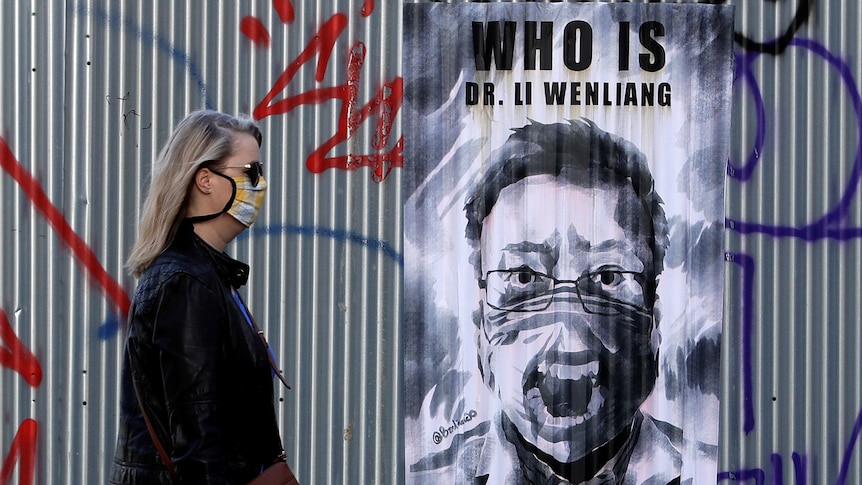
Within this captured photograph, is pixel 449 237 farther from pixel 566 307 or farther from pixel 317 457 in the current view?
pixel 317 457

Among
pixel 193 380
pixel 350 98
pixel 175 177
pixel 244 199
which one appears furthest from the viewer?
pixel 350 98

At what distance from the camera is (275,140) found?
15.1 feet

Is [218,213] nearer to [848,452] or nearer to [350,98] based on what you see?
[350,98]

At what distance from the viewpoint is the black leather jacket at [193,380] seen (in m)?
2.60

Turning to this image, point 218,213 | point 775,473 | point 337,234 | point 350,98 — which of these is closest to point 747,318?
point 775,473

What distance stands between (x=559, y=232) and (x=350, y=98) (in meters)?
1.15

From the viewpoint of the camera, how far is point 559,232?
461 cm

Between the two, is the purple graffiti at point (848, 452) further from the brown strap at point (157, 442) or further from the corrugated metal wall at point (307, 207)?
the brown strap at point (157, 442)

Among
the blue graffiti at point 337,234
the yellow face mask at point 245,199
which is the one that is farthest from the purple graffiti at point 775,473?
the yellow face mask at point 245,199

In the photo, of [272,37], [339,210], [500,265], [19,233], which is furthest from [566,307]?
[19,233]
